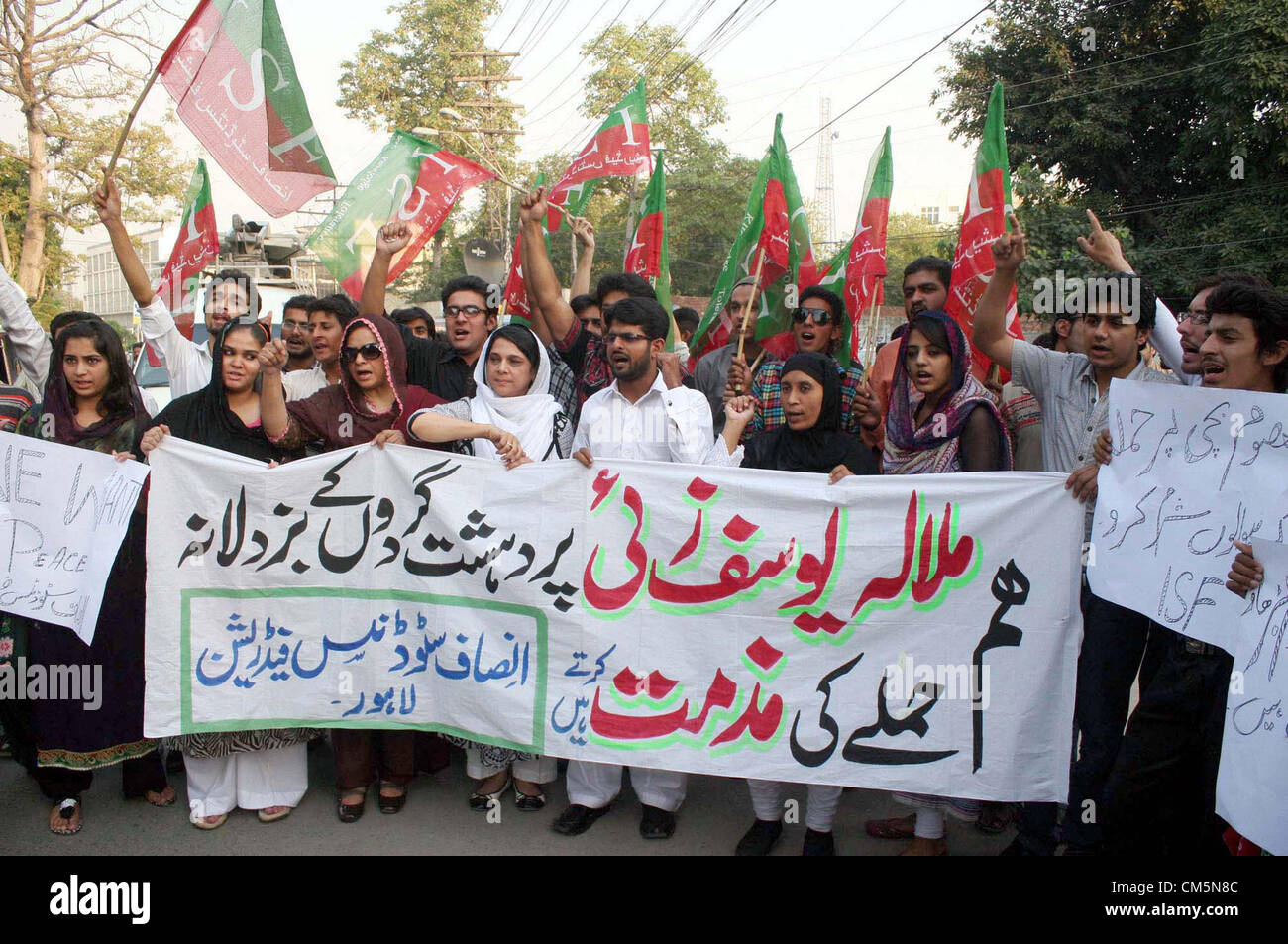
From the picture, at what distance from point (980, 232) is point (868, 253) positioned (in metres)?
0.74

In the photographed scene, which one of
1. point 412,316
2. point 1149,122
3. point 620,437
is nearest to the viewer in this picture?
point 620,437

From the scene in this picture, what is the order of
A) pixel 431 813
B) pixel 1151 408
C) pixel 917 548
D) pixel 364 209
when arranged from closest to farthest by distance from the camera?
pixel 1151 408, pixel 917 548, pixel 431 813, pixel 364 209

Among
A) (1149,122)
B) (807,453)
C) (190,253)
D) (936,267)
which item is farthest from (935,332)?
(1149,122)

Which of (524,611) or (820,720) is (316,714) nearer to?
(524,611)

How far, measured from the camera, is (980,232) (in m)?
4.82

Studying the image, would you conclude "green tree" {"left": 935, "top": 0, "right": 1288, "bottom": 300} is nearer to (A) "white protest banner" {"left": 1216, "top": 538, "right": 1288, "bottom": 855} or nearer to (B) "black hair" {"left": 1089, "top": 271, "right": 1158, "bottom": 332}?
(B) "black hair" {"left": 1089, "top": 271, "right": 1158, "bottom": 332}

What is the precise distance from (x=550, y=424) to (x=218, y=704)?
165 centimetres

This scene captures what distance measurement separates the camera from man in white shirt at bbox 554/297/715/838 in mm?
3850

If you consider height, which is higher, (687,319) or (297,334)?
(687,319)

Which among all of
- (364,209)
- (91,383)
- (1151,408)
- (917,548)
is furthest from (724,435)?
(364,209)

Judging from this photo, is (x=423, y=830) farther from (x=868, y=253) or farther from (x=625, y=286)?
(x=868, y=253)

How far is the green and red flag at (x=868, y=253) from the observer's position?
214 inches

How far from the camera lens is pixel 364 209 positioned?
18.8ft

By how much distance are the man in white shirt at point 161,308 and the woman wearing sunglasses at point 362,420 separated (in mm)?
641
